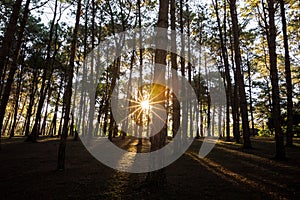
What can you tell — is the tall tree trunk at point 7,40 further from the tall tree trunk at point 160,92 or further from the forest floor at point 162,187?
the tall tree trunk at point 160,92

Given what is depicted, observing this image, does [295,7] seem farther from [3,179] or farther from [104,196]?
[3,179]

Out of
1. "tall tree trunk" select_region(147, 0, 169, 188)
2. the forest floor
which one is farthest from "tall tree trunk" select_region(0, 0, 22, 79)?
"tall tree trunk" select_region(147, 0, 169, 188)

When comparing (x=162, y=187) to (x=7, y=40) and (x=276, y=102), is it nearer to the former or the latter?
(x=7, y=40)

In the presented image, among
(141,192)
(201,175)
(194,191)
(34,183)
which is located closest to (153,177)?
(141,192)

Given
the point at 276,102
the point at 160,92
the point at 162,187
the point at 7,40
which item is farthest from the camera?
the point at 276,102

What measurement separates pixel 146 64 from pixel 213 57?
9.46 meters

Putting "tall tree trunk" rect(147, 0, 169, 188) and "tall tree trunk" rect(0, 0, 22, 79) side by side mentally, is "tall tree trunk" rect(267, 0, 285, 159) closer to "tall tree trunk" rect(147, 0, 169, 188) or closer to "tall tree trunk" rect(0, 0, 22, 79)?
"tall tree trunk" rect(147, 0, 169, 188)

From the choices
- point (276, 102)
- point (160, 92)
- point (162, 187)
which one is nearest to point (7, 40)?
point (160, 92)

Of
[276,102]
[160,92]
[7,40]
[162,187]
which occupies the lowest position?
[162,187]

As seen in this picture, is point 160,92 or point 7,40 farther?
point 7,40

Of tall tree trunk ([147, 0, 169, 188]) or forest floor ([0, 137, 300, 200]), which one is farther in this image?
tall tree trunk ([147, 0, 169, 188])

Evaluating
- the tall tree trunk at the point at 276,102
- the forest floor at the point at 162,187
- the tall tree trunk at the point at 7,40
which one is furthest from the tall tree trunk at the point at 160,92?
the tall tree trunk at the point at 276,102

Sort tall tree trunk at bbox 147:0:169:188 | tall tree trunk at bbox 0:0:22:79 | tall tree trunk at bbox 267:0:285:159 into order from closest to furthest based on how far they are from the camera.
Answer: tall tree trunk at bbox 147:0:169:188
tall tree trunk at bbox 0:0:22:79
tall tree trunk at bbox 267:0:285:159

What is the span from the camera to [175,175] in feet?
24.1
